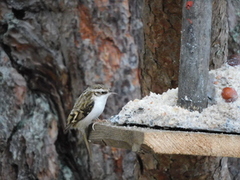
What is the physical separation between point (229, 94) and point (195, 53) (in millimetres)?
374

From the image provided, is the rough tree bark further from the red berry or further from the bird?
the red berry

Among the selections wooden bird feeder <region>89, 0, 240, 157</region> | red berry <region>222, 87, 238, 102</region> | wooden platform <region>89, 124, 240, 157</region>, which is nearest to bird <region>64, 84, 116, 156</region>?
wooden bird feeder <region>89, 0, 240, 157</region>

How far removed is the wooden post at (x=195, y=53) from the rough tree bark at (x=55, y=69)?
2985 mm

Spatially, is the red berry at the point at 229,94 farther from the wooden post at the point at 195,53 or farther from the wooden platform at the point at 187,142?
the wooden platform at the point at 187,142

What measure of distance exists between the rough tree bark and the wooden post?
2985 mm

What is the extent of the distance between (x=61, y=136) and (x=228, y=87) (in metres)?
3.52

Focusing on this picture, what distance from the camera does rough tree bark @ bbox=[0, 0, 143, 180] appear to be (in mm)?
7172

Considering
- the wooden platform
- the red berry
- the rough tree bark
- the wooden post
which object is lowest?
the rough tree bark

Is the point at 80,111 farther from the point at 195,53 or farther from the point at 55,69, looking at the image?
the point at 55,69

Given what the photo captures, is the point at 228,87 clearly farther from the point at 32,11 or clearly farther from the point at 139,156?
the point at 32,11

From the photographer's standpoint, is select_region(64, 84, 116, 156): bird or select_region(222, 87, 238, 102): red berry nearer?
select_region(222, 87, 238, 102): red berry

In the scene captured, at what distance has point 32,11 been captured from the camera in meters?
7.21

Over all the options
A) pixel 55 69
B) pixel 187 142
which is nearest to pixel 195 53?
pixel 187 142

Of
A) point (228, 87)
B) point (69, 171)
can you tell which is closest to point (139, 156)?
point (228, 87)
